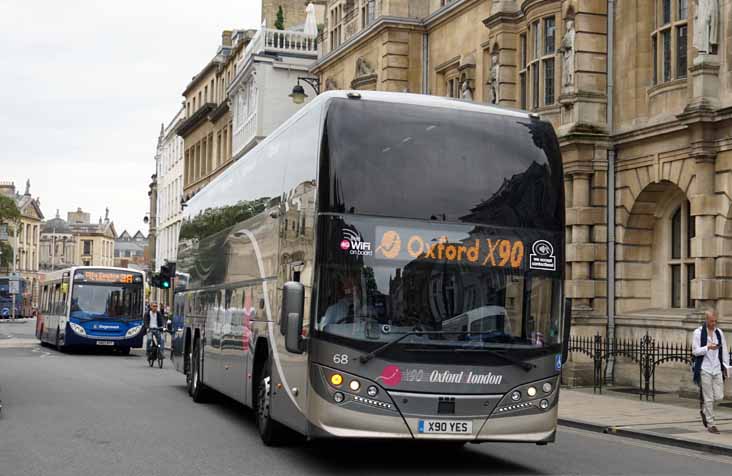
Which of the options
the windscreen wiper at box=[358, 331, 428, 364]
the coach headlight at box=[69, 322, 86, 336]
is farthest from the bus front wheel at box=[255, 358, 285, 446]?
the coach headlight at box=[69, 322, 86, 336]

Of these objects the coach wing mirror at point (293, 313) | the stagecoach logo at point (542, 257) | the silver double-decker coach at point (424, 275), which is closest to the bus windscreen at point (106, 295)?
the silver double-decker coach at point (424, 275)

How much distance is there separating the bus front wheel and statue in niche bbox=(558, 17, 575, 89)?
46.1 feet

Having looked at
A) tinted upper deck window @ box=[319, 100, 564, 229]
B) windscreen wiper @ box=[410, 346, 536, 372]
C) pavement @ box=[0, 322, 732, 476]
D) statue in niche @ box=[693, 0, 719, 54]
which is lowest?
pavement @ box=[0, 322, 732, 476]

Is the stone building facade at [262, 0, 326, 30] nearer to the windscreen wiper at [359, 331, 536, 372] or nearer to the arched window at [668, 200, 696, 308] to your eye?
the arched window at [668, 200, 696, 308]

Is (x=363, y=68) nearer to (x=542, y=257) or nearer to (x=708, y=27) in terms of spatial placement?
(x=708, y=27)

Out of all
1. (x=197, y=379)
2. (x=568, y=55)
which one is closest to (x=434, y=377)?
(x=197, y=379)

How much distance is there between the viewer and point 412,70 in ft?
120

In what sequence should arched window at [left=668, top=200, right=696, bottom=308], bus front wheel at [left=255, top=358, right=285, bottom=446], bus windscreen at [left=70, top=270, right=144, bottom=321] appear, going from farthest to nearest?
bus windscreen at [left=70, top=270, right=144, bottom=321] → arched window at [left=668, top=200, right=696, bottom=308] → bus front wheel at [left=255, top=358, right=285, bottom=446]

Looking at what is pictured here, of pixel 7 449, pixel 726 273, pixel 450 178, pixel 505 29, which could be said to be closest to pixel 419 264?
pixel 450 178

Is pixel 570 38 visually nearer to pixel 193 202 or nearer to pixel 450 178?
pixel 193 202

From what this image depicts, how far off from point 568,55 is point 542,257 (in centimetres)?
1508

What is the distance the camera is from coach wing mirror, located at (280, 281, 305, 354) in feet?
36.8

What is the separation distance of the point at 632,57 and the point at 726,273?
18.6 ft

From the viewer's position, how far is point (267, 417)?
44.9 ft
